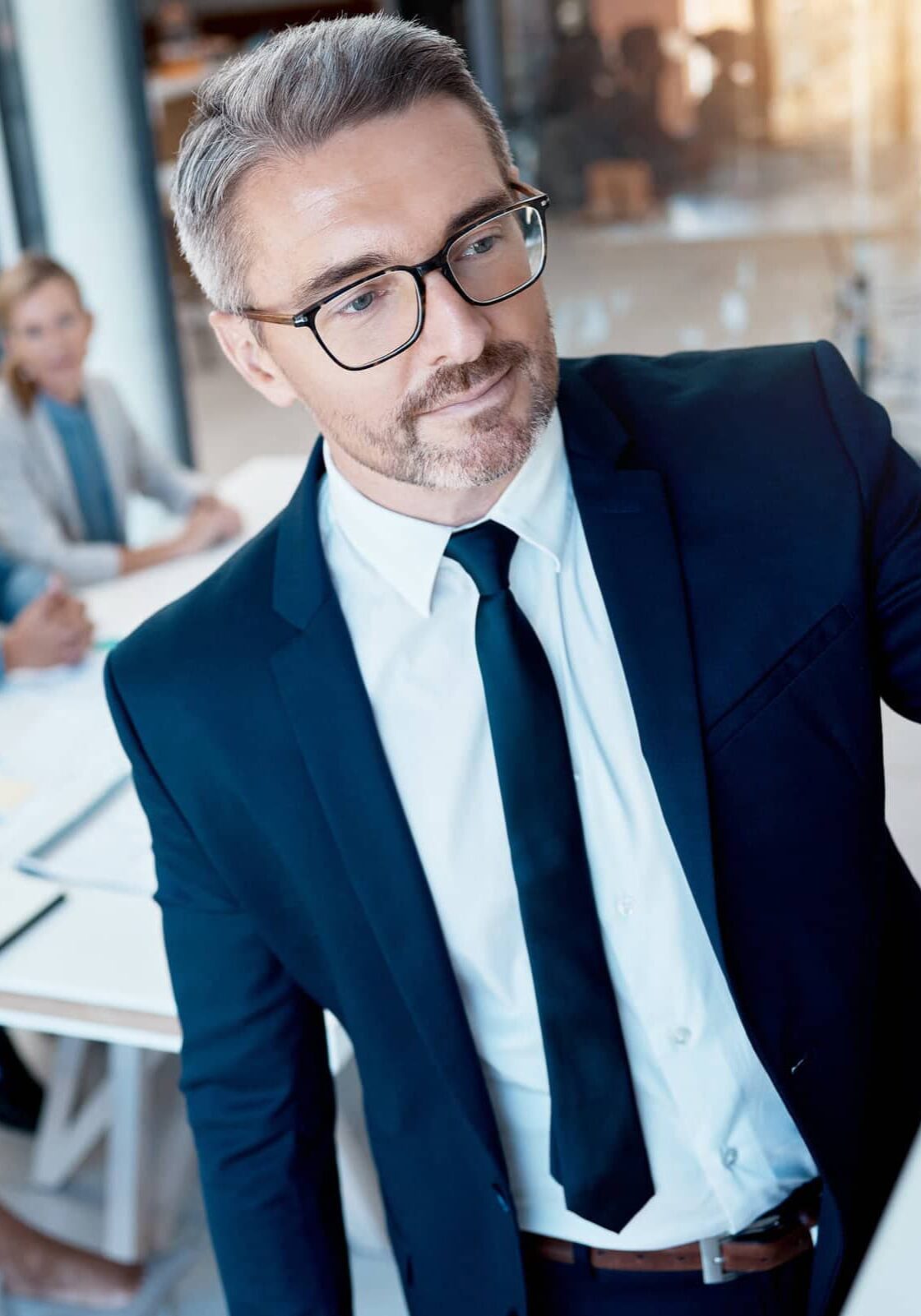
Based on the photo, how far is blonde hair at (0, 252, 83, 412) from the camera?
3.57m

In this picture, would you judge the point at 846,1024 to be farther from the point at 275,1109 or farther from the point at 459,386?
the point at 459,386

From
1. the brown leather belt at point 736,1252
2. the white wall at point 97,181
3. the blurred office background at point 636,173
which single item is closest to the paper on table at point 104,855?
the brown leather belt at point 736,1252

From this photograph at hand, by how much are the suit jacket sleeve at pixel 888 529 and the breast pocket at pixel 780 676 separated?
2.4 inches

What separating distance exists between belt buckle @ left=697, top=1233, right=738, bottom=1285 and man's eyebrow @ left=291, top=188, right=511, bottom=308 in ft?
3.02

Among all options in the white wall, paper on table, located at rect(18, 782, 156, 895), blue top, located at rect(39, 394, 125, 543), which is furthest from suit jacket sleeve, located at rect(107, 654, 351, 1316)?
the white wall

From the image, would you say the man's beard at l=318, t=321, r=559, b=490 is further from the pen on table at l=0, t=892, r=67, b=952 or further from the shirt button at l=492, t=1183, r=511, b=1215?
the pen on table at l=0, t=892, r=67, b=952

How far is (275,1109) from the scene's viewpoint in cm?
131

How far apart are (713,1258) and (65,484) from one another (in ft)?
9.52

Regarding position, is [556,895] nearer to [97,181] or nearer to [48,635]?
[48,635]

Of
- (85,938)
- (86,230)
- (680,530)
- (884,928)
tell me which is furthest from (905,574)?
(86,230)

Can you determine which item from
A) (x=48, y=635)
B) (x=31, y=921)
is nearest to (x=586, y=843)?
(x=31, y=921)

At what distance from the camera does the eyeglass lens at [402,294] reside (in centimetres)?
114

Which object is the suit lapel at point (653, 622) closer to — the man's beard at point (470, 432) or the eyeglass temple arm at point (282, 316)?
the man's beard at point (470, 432)

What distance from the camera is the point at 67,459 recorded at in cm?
367
